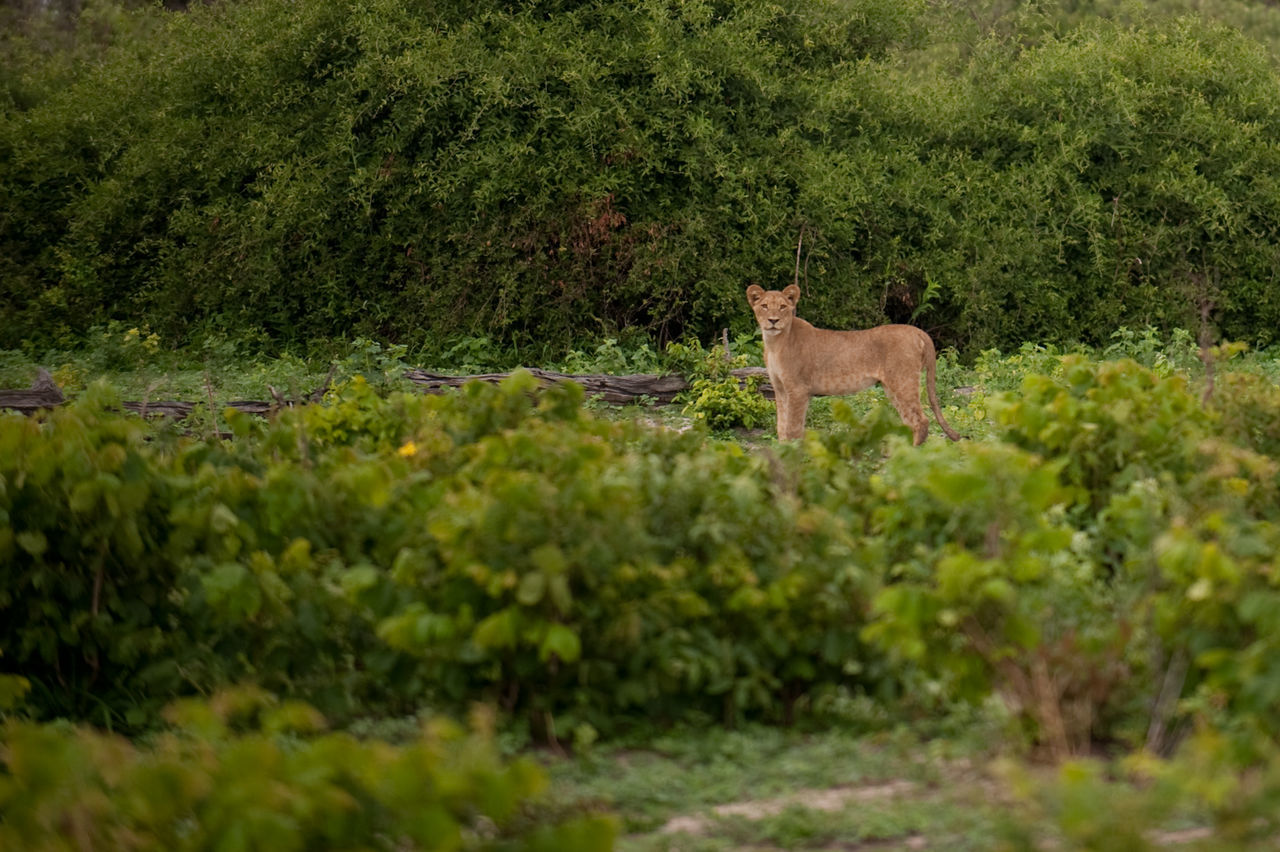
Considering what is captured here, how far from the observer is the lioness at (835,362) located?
387 inches

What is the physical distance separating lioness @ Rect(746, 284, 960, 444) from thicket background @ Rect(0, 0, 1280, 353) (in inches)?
137

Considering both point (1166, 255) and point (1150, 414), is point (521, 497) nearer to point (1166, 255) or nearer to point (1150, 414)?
point (1150, 414)

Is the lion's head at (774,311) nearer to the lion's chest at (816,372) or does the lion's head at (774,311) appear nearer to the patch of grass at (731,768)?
the lion's chest at (816,372)

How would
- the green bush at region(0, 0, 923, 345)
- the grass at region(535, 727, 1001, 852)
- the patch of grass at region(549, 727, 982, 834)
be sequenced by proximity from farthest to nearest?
the green bush at region(0, 0, 923, 345)
the patch of grass at region(549, 727, 982, 834)
the grass at region(535, 727, 1001, 852)

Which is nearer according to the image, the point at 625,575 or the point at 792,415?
the point at 625,575

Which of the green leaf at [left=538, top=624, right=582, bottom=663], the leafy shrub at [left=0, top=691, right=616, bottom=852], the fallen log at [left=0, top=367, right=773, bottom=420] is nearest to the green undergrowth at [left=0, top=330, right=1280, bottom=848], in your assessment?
the green leaf at [left=538, top=624, right=582, bottom=663]

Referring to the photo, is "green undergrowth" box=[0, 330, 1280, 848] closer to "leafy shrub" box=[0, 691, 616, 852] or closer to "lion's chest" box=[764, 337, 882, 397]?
"leafy shrub" box=[0, 691, 616, 852]

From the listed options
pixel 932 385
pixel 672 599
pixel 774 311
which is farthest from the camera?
pixel 932 385

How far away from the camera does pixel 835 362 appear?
9953mm

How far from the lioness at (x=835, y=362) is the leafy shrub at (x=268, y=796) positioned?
22.8 feet

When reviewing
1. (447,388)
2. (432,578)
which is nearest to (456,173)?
(447,388)

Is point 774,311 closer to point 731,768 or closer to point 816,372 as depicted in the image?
point 816,372

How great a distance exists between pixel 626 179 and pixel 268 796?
36.2 feet

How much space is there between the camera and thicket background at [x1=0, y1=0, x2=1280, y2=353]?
1349 centimetres
